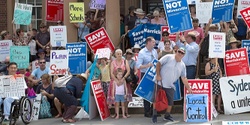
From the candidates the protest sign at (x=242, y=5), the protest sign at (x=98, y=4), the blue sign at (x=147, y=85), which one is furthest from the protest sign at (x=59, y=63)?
the protest sign at (x=242, y=5)

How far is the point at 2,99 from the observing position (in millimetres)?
14016

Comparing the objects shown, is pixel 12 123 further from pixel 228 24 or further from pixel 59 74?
pixel 228 24

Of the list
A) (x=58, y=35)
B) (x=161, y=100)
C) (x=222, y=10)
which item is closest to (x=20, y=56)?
(x=58, y=35)

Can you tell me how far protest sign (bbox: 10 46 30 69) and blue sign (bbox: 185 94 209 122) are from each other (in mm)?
5118

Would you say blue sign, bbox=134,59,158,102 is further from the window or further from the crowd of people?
the window

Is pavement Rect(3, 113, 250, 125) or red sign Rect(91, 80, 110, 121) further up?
red sign Rect(91, 80, 110, 121)

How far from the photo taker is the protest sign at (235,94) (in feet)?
46.6

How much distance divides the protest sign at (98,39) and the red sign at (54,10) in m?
2.43

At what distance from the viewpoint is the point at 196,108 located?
13.5 m

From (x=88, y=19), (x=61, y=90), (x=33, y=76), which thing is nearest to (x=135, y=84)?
(x=61, y=90)

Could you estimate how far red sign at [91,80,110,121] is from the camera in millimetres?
14438

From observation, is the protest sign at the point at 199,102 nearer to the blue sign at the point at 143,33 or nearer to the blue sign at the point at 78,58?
the blue sign at the point at 78,58

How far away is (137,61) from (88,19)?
4.79 metres

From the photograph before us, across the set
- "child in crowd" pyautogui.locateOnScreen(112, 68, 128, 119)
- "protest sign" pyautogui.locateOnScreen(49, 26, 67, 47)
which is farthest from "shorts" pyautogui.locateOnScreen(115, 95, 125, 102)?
"protest sign" pyautogui.locateOnScreen(49, 26, 67, 47)
